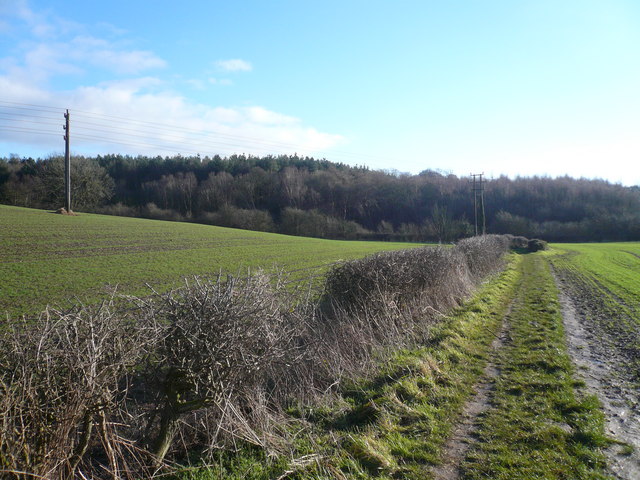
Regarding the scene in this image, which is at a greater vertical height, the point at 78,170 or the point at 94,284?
the point at 78,170

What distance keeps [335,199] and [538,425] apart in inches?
3489

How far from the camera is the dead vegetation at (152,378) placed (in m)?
2.92

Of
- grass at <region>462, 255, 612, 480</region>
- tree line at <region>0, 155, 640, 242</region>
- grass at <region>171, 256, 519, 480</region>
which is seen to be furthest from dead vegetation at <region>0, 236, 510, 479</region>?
tree line at <region>0, 155, 640, 242</region>

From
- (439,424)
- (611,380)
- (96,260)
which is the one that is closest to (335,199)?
(96,260)

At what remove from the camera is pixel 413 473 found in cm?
373

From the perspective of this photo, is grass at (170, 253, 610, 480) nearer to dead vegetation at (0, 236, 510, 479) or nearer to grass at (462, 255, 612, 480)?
grass at (462, 255, 612, 480)

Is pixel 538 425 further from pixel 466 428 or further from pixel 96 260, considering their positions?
pixel 96 260

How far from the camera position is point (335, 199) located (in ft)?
303

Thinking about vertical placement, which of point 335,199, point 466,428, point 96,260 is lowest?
point 466,428

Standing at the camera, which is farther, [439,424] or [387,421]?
[439,424]

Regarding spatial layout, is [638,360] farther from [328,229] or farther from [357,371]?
[328,229]

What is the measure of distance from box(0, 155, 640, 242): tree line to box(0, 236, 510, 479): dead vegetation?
209 feet

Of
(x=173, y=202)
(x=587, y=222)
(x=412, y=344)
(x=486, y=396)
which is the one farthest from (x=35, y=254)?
(x=587, y=222)

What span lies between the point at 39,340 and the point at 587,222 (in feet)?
297
